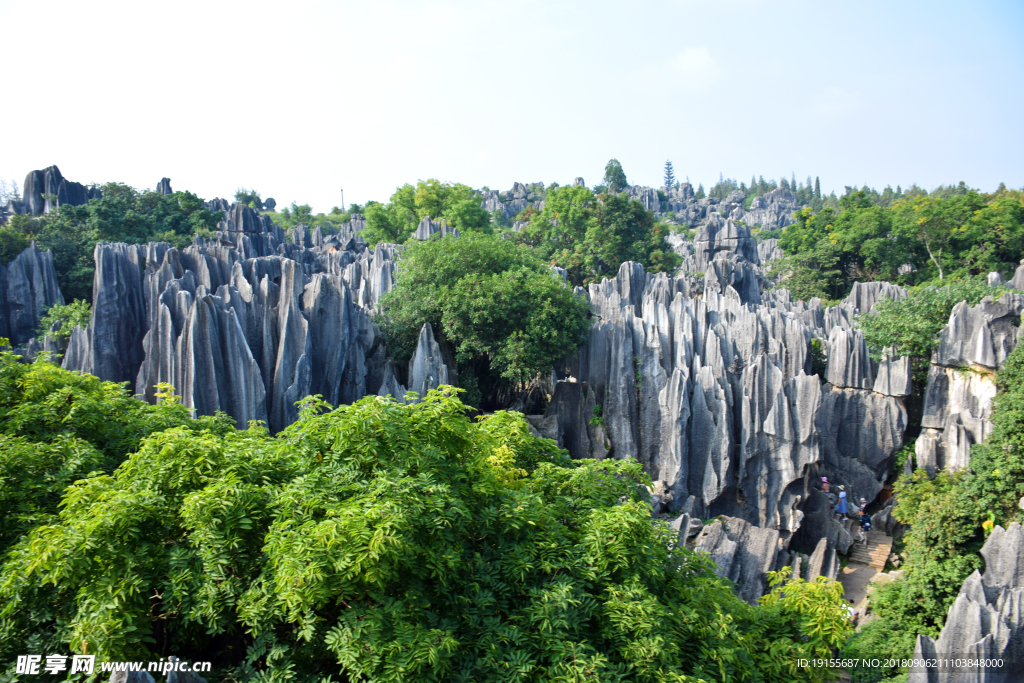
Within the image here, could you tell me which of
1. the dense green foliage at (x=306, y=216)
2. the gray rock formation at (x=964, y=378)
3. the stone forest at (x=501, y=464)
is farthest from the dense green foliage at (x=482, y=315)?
the dense green foliage at (x=306, y=216)

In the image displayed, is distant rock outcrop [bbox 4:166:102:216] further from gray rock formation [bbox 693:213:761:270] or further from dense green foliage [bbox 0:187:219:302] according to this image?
gray rock formation [bbox 693:213:761:270]

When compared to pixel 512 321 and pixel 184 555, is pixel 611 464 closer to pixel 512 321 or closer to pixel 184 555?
pixel 184 555

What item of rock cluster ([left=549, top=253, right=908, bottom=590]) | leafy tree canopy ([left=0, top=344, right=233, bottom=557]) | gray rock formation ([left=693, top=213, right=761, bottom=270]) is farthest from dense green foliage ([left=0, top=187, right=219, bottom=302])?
gray rock formation ([left=693, top=213, right=761, bottom=270])

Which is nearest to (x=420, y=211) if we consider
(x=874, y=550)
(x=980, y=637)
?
(x=874, y=550)

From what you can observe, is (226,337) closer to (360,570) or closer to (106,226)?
(360,570)

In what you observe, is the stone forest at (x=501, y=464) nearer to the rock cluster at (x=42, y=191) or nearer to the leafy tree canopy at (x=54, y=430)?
the leafy tree canopy at (x=54, y=430)

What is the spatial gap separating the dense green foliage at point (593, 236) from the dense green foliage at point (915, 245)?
859 cm

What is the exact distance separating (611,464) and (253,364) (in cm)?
899

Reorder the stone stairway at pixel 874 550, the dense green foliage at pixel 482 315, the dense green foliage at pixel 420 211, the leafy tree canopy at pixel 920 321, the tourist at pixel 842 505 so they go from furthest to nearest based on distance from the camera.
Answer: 1. the dense green foliage at pixel 420 211
2. the leafy tree canopy at pixel 920 321
3. the dense green foliage at pixel 482 315
4. the tourist at pixel 842 505
5. the stone stairway at pixel 874 550

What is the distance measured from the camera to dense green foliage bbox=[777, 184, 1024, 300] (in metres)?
29.9

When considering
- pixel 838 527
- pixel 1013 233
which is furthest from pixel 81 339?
pixel 1013 233

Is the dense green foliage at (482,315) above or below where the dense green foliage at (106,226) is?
below

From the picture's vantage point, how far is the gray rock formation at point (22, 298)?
21.8m

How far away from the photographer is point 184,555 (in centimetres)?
486
